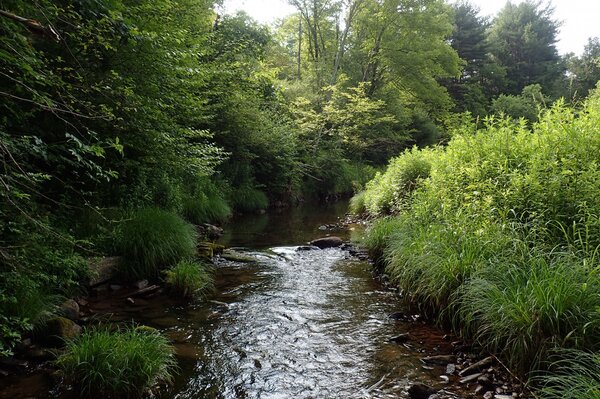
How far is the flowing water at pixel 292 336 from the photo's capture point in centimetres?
374

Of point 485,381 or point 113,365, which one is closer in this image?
point 113,365

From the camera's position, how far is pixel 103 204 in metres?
7.11

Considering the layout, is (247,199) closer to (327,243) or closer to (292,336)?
(327,243)

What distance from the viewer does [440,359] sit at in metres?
4.18

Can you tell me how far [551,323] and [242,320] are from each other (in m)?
3.72

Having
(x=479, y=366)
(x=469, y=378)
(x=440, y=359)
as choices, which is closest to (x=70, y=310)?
(x=440, y=359)

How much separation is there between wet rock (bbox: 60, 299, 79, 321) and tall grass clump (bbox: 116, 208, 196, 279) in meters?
1.44

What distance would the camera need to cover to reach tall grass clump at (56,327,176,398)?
3367 millimetres

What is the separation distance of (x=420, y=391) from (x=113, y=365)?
114 inches

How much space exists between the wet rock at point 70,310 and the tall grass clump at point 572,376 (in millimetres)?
5234

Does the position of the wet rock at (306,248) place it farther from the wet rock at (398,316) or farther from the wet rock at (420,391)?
the wet rock at (420,391)

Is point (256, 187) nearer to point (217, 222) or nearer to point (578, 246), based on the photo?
point (217, 222)

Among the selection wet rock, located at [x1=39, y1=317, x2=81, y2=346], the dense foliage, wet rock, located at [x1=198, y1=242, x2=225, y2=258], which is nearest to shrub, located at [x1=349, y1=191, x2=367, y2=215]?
the dense foliage

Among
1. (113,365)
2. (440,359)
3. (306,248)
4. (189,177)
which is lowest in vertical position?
(440,359)
